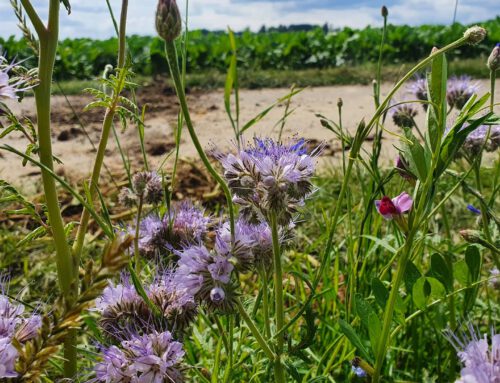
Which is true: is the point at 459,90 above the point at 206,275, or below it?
above

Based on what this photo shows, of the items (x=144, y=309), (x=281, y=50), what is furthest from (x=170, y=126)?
(x=281, y=50)

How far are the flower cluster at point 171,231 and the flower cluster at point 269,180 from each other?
14.4 inches

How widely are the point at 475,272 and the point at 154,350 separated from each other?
642mm

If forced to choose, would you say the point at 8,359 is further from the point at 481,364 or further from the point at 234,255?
the point at 481,364

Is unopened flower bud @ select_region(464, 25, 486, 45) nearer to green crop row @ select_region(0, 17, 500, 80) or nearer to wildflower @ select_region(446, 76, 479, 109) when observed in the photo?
wildflower @ select_region(446, 76, 479, 109)

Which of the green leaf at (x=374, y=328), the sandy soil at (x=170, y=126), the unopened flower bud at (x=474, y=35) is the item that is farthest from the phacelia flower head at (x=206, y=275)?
the sandy soil at (x=170, y=126)

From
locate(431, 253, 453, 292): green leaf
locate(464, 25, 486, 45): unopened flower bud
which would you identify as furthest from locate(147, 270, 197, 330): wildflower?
locate(464, 25, 486, 45): unopened flower bud

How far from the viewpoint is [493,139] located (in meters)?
1.87

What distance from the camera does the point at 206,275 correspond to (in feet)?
3.51

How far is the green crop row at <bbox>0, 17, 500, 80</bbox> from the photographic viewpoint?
1445cm

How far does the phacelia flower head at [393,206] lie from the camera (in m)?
1.04

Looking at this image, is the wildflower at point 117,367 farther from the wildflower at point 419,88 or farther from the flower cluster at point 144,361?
the wildflower at point 419,88

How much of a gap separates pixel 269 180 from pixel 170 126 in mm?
5270

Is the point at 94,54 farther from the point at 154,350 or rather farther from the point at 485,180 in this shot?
the point at 154,350
